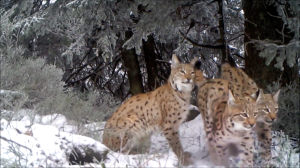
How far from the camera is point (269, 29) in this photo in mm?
5785

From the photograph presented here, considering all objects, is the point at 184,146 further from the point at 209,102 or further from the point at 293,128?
the point at 293,128

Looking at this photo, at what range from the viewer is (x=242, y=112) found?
3.92 m

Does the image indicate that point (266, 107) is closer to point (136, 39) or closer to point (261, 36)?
point (261, 36)

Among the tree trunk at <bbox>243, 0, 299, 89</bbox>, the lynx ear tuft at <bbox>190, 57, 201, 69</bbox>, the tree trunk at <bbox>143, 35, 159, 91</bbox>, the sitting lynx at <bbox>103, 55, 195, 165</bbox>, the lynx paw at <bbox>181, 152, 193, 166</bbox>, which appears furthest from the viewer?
the tree trunk at <bbox>143, 35, 159, 91</bbox>

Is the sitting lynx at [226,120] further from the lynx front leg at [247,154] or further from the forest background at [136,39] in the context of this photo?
the forest background at [136,39]

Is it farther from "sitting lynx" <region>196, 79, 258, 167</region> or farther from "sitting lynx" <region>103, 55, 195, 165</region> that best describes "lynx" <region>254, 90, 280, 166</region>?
"sitting lynx" <region>103, 55, 195, 165</region>

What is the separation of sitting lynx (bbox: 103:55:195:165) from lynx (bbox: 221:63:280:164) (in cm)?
71

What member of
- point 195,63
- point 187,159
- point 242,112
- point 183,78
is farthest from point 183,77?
point 242,112

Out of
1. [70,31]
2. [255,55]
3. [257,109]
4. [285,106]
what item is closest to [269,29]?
[255,55]

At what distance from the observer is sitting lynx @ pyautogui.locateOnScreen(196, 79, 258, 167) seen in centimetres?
396

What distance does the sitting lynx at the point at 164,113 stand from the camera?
5.26 metres

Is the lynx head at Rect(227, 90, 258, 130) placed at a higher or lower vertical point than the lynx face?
lower

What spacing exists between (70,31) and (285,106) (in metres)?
4.60

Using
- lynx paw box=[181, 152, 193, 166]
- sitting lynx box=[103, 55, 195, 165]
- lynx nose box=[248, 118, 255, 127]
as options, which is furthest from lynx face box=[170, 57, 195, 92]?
lynx nose box=[248, 118, 255, 127]
